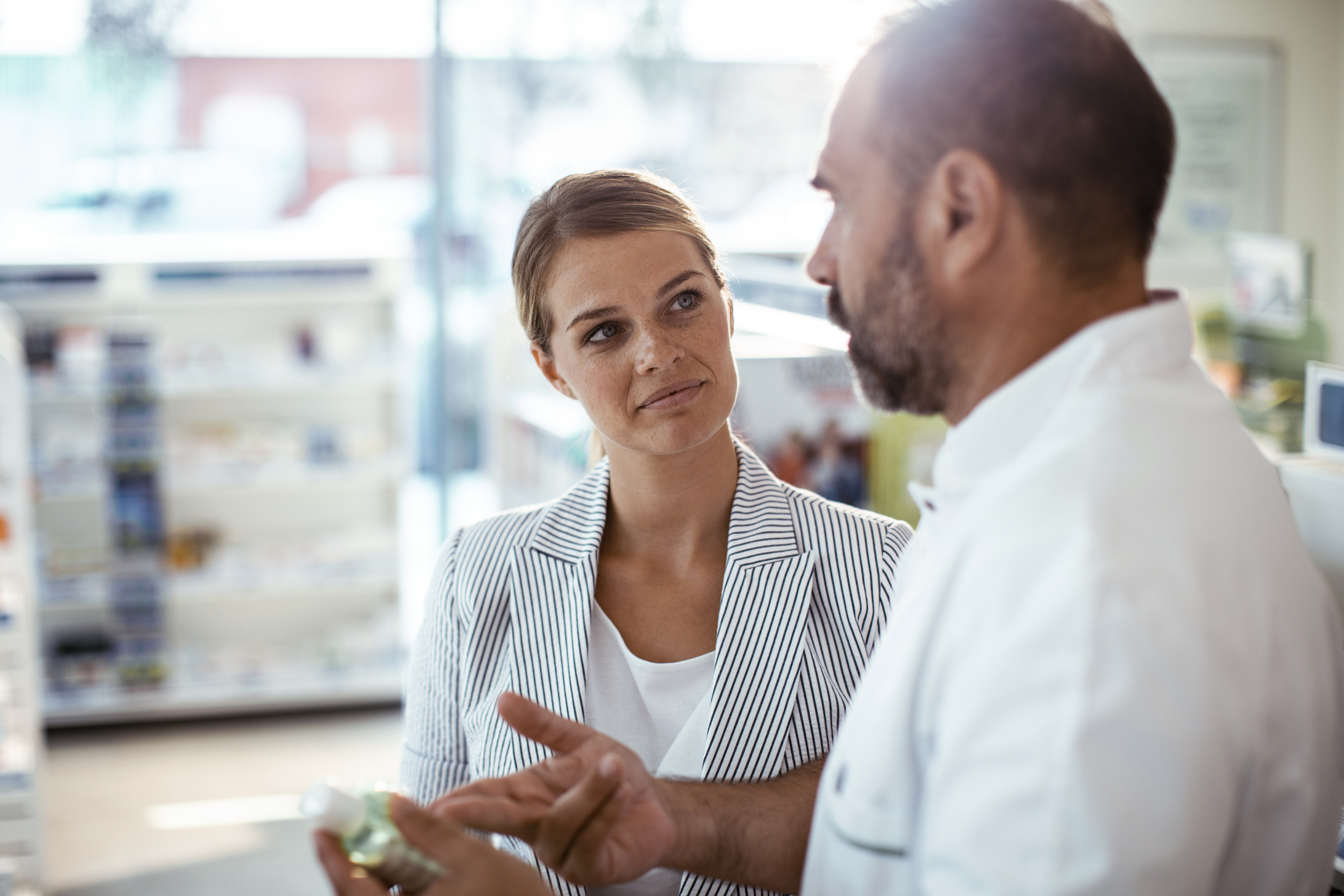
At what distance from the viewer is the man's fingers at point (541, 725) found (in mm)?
1227

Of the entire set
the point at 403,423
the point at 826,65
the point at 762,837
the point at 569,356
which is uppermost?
the point at 826,65

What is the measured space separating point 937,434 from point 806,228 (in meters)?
2.36

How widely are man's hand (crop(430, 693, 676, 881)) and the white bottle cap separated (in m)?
0.13

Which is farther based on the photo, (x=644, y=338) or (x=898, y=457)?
(x=898, y=457)

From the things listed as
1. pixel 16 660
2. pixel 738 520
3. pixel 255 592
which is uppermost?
pixel 738 520

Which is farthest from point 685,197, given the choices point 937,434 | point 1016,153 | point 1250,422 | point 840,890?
point 1250,422

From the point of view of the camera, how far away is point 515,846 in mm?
1649

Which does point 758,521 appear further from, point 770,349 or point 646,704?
point 770,349

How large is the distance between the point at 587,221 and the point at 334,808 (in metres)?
0.94

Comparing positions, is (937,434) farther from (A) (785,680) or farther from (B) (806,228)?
(A) (785,680)

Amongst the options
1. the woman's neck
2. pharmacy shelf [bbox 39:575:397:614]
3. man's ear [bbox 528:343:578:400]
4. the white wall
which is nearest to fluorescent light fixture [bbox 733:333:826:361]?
pharmacy shelf [bbox 39:575:397:614]

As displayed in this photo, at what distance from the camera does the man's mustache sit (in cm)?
109

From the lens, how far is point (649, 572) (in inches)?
69.2

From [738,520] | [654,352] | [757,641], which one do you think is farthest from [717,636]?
[654,352]
